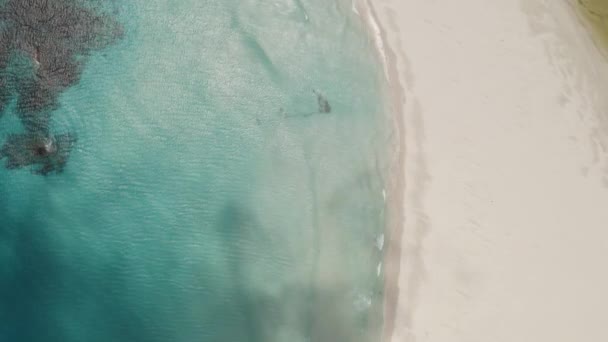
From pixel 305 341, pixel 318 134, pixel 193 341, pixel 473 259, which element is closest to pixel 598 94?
pixel 473 259

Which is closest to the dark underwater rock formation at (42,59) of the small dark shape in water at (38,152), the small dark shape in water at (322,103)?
the small dark shape in water at (38,152)

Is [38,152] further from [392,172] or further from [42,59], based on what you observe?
[392,172]

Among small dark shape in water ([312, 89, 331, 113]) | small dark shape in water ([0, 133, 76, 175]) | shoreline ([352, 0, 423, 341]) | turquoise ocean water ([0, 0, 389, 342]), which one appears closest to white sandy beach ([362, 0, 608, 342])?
shoreline ([352, 0, 423, 341])

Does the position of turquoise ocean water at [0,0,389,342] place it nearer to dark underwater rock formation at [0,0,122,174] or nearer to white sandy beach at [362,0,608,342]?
dark underwater rock formation at [0,0,122,174]

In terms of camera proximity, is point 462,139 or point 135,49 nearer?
point 462,139

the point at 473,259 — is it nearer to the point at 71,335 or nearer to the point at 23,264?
the point at 71,335

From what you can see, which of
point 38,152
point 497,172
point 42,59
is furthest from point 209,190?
point 497,172
